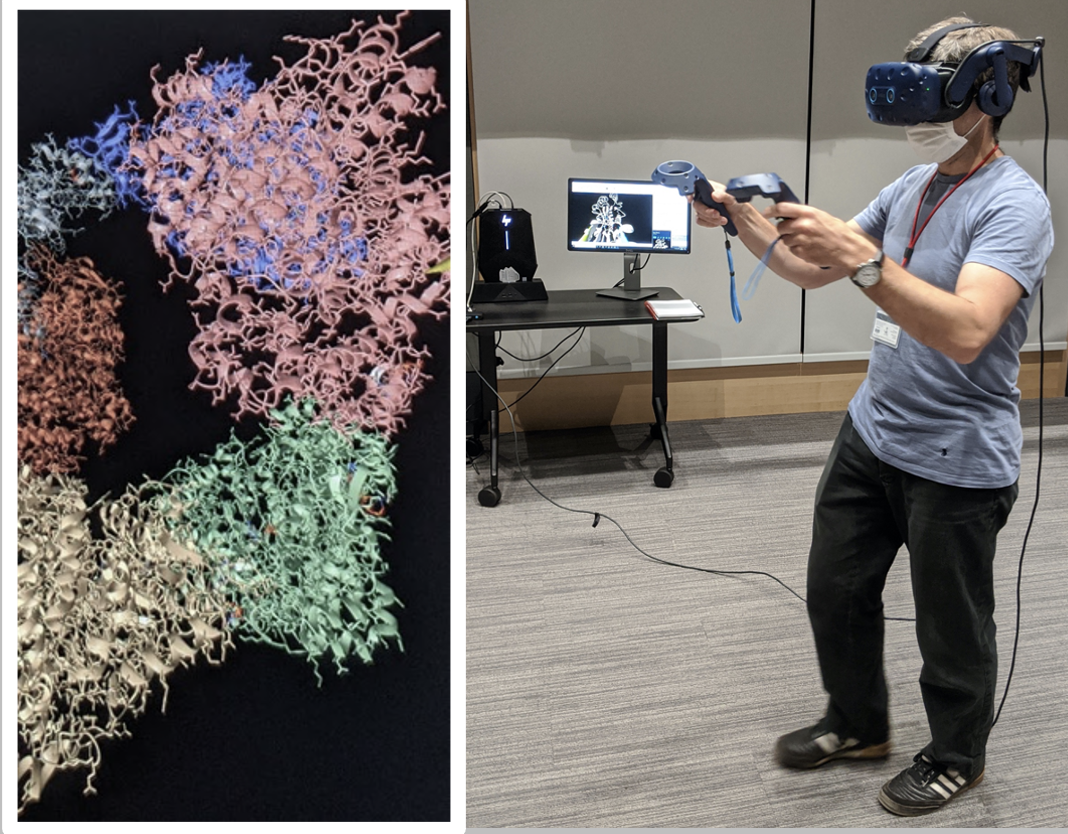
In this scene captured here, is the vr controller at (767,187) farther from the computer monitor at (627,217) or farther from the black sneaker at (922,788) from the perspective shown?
the computer monitor at (627,217)

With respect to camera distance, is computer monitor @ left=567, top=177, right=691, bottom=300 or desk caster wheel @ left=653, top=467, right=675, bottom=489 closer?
desk caster wheel @ left=653, top=467, right=675, bottom=489

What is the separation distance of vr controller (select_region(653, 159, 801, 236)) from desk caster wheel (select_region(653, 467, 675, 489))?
69.4 inches

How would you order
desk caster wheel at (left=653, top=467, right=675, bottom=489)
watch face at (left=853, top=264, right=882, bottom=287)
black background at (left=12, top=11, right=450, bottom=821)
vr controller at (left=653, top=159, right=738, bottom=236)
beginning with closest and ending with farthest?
black background at (left=12, top=11, right=450, bottom=821) → watch face at (left=853, top=264, right=882, bottom=287) → vr controller at (left=653, top=159, right=738, bottom=236) → desk caster wheel at (left=653, top=467, right=675, bottom=489)

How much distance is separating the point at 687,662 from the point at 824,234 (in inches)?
46.8

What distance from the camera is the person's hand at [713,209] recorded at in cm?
135

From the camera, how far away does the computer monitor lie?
3.32m

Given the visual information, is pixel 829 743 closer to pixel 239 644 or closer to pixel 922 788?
pixel 922 788

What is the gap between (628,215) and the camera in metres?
3.34

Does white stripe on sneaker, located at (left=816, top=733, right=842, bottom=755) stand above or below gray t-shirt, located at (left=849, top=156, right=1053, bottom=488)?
below

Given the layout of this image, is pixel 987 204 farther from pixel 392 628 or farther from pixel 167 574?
pixel 167 574

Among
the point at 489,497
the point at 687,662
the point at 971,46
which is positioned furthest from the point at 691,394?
the point at 971,46

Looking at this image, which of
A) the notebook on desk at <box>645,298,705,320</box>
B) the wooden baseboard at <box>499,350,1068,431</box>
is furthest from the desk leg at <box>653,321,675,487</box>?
the wooden baseboard at <box>499,350,1068,431</box>

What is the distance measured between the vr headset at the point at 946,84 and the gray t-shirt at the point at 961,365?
10 cm

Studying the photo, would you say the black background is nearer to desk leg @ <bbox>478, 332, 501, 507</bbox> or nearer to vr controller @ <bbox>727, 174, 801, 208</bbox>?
vr controller @ <bbox>727, 174, 801, 208</bbox>
